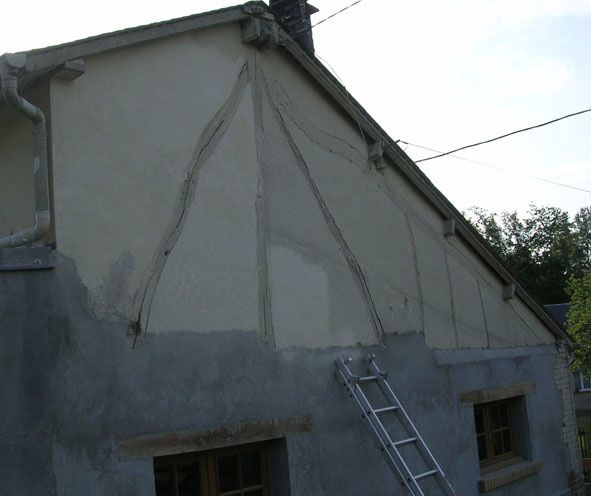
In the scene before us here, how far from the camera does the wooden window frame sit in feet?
32.2

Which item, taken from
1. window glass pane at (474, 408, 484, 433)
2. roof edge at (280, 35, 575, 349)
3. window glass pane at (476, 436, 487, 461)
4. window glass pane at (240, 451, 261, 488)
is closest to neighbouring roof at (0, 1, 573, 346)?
roof edge at (280, 35, 575, 349)

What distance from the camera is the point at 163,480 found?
225 inches

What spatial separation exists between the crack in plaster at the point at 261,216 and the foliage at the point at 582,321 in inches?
840

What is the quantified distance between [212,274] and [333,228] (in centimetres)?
192

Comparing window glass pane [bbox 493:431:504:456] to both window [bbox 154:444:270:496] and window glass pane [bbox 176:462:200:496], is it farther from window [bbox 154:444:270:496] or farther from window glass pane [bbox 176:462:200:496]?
window glass pane [bbox 176:462:200:496]

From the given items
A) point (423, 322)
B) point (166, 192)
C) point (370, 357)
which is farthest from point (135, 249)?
point (423, 322)

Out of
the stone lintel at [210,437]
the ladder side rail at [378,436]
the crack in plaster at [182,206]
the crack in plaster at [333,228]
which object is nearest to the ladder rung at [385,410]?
the ladder side rail at [378,436]

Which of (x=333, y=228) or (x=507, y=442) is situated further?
(x=507, y=442)

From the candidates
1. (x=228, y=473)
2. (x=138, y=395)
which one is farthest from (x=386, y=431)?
(x=138, y=395)

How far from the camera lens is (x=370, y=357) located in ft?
24.8

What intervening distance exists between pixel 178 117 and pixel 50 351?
2227 mm

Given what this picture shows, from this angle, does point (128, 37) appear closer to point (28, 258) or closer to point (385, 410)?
point (28, 258)

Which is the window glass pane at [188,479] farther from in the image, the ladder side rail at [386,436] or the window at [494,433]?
the window at [494,433]

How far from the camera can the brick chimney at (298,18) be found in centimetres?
872
